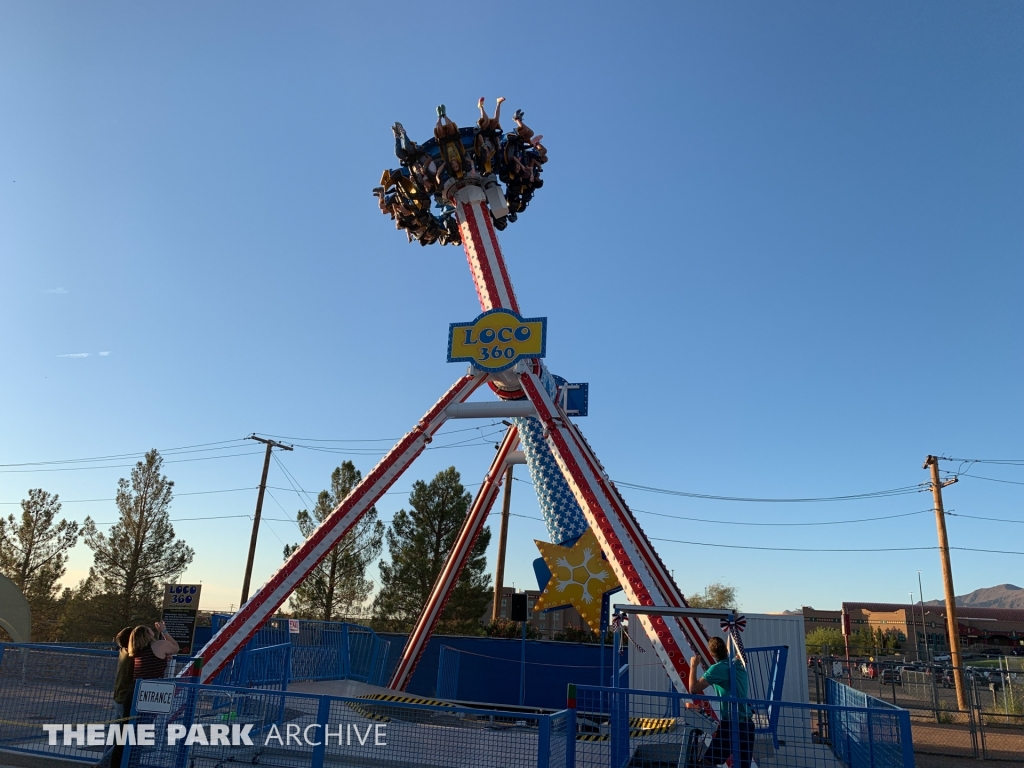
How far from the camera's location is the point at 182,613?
19719 mm

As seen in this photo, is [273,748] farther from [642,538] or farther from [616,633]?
[642,538]

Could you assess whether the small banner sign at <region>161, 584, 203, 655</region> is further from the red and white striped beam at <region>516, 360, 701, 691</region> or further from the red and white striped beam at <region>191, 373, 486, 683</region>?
the red and white striped beam at <region>516, 360, 701, 691</region>

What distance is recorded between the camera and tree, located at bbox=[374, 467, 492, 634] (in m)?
29.7

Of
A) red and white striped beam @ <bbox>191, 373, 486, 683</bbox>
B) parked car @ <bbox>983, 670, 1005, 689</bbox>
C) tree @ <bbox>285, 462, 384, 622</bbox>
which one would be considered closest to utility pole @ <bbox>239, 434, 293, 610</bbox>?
tree @ <bbox>285, 462, 384, 622</bbox>

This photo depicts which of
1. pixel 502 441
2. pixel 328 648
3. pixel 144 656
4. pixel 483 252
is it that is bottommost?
pixel 328 648

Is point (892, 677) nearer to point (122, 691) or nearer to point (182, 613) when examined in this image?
point (122, 691)

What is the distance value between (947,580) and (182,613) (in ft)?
72.2

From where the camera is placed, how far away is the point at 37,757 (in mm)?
8297

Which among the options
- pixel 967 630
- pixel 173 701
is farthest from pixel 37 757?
pixel 967 630

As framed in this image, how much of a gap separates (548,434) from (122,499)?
24.3 m

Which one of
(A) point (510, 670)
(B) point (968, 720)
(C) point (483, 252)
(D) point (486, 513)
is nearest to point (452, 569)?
(D) point (486, 513)

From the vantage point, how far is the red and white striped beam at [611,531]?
40.5ft

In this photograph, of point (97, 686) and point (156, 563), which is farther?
point (156, 563)

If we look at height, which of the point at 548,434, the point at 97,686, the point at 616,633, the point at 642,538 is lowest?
the point at 97,686
